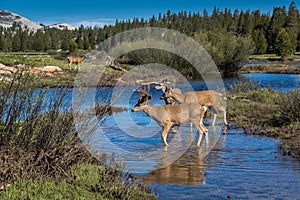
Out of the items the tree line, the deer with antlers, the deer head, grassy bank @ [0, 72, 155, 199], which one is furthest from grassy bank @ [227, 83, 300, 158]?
the tree line

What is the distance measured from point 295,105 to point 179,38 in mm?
37390

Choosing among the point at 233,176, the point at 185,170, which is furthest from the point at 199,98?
the point at 233,176

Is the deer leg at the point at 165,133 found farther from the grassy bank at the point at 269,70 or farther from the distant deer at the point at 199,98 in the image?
the grassy bank at the point at 269,70

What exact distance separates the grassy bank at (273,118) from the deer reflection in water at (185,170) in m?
2.40

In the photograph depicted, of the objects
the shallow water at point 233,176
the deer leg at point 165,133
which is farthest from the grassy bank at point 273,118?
the deer leg at point 165,133

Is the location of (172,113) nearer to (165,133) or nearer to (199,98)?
(165,133)

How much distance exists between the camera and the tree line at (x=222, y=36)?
5381cm

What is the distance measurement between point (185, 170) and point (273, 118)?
702cm

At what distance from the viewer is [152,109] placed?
1389 centimetres

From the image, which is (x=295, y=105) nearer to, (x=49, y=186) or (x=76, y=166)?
(x=76, y=166)

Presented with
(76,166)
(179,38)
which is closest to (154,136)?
(76,166)

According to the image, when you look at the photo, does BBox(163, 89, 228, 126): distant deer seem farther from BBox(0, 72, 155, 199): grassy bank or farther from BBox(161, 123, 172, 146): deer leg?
BBox(0, 72, 155, 199): grassy bank

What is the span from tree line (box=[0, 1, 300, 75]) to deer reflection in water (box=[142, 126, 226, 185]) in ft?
130

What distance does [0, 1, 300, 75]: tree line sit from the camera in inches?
2119
